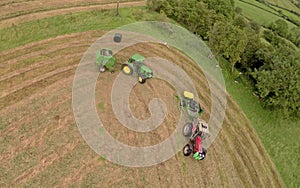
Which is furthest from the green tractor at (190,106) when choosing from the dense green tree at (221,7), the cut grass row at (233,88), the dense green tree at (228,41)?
the dense green tree at (221,7)

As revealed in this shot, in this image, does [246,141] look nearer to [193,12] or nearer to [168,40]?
[168,40]

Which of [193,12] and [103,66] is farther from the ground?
[193,12]

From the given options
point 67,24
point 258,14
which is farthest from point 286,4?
point 67,24

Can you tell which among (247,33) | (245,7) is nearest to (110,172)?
(247,33)

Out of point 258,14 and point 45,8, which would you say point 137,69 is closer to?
point 45,8

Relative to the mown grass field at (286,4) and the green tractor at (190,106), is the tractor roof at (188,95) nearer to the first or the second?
the green tractor at (190,106)
